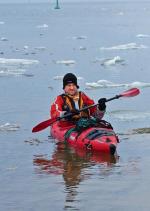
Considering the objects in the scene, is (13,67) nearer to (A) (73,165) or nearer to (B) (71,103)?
(B) (71,103)

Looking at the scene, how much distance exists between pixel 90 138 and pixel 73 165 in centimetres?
85

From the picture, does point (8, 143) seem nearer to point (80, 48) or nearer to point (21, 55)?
point (21, 55)

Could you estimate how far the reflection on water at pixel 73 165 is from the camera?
276 inches

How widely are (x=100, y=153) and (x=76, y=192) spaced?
1949mm

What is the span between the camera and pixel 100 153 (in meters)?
8.37

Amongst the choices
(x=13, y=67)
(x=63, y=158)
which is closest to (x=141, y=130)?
(x=63, y=158)

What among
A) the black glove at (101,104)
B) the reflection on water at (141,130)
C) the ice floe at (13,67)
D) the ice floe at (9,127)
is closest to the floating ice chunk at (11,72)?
the ice floe at (13,67)

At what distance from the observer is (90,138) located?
8609 millimetres

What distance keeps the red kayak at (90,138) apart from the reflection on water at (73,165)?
0.09 metres

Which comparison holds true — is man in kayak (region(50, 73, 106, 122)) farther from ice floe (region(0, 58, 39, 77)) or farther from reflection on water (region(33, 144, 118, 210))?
ice floe (region(0, 58, 39, 77))

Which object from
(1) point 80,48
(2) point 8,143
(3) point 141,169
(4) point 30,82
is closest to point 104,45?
(1) point 80,48

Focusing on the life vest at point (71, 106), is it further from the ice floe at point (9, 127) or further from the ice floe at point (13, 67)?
the ice floe at point (13, 67)

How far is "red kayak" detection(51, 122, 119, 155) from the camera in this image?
27.4 feet

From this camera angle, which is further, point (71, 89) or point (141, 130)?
point (141, 130)
